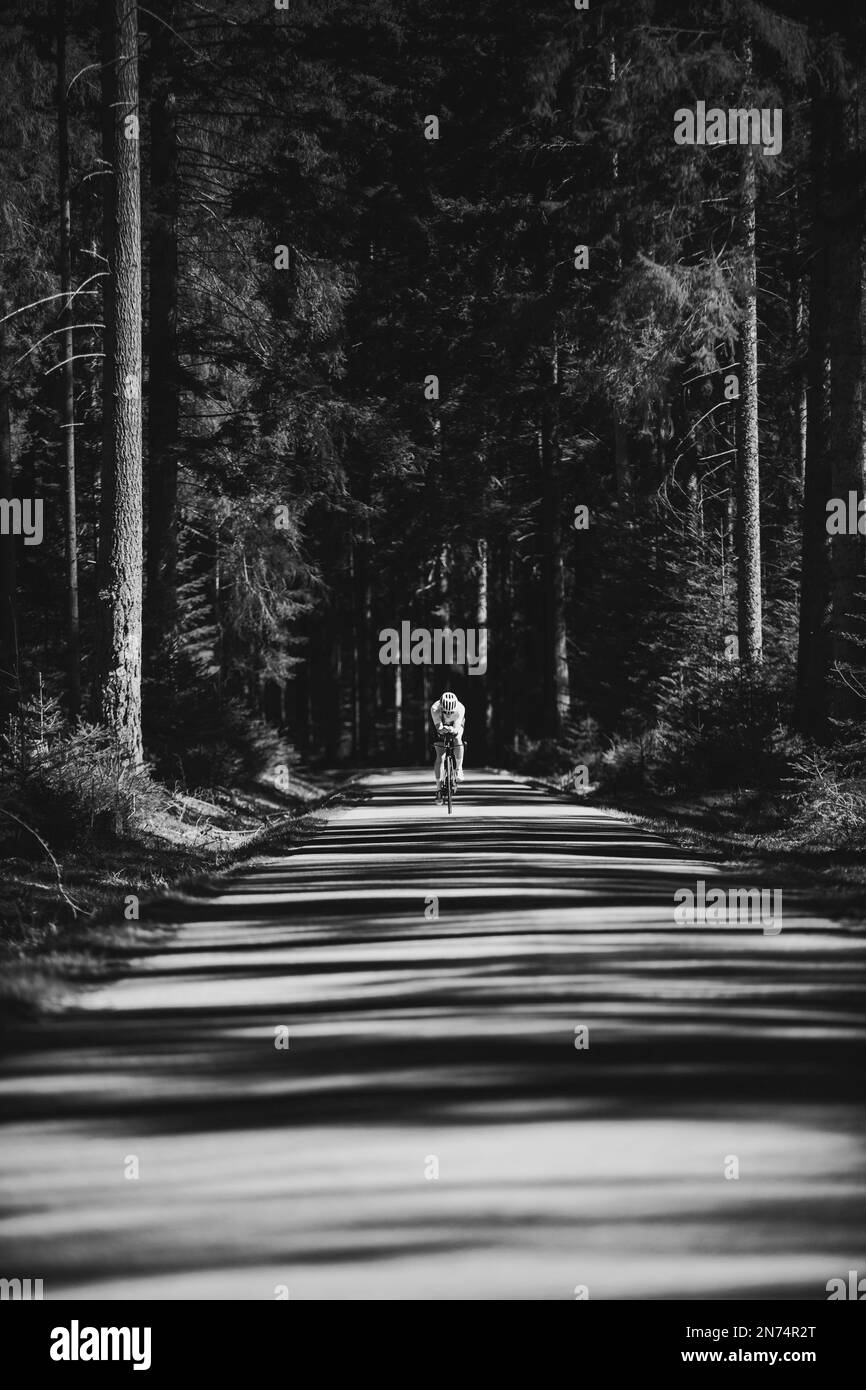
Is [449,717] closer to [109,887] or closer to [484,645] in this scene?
[109,887]

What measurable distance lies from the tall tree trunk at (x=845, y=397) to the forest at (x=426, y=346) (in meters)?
0.05

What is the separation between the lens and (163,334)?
3394 centimetres

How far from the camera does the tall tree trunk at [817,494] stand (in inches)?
994

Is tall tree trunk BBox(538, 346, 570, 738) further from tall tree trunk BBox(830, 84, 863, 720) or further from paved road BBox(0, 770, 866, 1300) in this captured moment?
paved road BBox(0, 770, 866, 1300)

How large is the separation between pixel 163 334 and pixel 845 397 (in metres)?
13.7

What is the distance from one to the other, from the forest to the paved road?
23.9 ft

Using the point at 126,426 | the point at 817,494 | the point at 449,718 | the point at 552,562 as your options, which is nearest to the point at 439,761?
the point at 449,718

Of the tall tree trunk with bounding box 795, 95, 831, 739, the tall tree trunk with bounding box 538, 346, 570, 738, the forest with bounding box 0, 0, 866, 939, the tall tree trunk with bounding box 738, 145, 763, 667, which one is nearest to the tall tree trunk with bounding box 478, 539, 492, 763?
the forest with bounding box 0, 0, 866, 939

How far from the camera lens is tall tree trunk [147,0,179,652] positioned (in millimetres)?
33031

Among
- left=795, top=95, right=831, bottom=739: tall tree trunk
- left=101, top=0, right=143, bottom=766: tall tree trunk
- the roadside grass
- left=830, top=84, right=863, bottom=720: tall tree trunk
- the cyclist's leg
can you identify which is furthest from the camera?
the cyclist's leg

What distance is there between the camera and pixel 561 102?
2912cm

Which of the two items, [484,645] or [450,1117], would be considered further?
[484,645]

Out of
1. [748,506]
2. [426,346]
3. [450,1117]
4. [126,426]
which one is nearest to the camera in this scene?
[450,1117]
